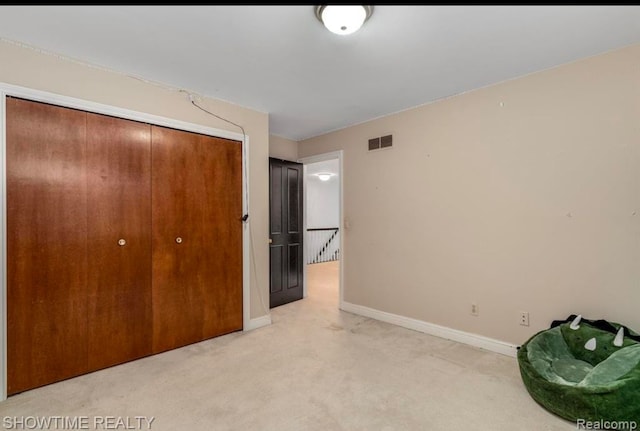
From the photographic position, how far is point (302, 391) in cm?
213

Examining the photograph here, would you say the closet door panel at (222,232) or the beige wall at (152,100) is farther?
the closet door panel at (222,232)

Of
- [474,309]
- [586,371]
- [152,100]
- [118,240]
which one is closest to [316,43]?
[152,100]

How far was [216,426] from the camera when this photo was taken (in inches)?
70.2

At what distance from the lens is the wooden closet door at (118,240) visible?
2.41 metres

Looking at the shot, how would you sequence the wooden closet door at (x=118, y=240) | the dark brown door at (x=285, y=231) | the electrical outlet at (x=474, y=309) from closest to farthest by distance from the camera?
the wooden closet door at (x=118, y=240) → the electrical outlet at (x=474, y=309) → the dark brown door at (x=285, y=231)

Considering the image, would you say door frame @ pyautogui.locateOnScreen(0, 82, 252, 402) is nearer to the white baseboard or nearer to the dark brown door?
the white baseboard

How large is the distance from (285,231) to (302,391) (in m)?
2.55

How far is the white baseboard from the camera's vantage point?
334 centimetres

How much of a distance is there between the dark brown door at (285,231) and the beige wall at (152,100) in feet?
2.25

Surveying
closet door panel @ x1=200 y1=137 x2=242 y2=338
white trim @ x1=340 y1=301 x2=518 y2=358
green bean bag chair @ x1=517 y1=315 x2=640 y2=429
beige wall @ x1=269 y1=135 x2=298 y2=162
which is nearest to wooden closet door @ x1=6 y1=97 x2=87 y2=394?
closet door panel @ x1=200 y1=137 x2=242 y2=338

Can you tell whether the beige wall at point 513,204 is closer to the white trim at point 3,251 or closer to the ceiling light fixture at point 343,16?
the ceiling light fixture at point 343,16

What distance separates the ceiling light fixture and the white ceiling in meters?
0.06

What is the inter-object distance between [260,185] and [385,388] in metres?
2.37

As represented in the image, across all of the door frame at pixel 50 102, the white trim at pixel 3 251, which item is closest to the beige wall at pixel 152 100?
the door frame at pixel 50 102
